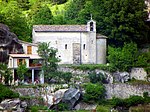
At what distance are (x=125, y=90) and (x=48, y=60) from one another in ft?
29.0

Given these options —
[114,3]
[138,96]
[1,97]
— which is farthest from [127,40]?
[1,97]

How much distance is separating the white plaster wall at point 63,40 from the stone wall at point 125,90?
6.63 metres

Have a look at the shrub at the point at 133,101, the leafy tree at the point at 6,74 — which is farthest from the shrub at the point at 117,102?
the leafy tree at the point at 6,74

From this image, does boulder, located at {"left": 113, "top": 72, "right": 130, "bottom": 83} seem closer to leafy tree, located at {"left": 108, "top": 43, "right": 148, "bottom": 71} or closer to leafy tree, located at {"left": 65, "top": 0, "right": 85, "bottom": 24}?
leafy tree, located at {"left": 108, "top": 43, "right": 148, "bottom": 71}

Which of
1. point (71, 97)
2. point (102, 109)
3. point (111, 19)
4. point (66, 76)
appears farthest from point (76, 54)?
point (102, 109)

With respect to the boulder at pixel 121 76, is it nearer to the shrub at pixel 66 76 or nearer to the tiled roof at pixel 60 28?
the shrub at pixel 66 76

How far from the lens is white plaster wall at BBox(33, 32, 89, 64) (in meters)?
71.2

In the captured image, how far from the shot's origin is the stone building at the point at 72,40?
7119 cm

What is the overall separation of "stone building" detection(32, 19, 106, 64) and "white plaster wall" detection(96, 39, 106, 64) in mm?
309

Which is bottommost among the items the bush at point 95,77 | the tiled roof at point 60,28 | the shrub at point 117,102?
A: the shrub at point 117,102

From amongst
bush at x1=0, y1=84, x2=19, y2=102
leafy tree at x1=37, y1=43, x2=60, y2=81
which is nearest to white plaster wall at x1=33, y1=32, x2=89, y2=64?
leafy tree at x1=37, y1=43, x2=60, y2=81

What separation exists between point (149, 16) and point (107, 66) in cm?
1576

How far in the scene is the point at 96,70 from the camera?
226 feet

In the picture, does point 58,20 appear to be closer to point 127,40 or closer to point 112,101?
point 127,40
